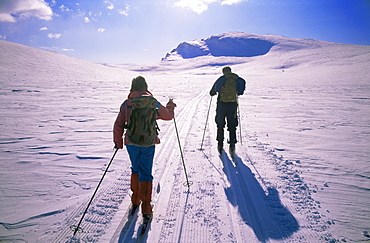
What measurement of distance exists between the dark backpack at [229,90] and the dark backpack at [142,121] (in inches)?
98.4

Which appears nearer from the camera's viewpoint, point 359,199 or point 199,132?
point 359,199

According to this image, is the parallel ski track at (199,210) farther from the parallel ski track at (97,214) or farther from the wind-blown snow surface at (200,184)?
the parallel ski track at (97,214)

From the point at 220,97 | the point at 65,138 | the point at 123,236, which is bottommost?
the point at 123,236

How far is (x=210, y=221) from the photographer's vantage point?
2.73m

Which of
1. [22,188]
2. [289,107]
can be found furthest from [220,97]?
[289,107]

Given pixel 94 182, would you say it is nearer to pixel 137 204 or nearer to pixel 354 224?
pixel 137 204

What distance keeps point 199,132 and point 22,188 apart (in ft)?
14.6

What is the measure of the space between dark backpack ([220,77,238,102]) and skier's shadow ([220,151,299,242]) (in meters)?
1.66

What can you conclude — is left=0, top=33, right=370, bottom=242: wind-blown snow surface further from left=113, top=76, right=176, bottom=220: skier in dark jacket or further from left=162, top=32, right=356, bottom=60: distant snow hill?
left=162, top=32, right=356, bottom=60: distant snow hill

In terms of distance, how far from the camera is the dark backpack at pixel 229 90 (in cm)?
462

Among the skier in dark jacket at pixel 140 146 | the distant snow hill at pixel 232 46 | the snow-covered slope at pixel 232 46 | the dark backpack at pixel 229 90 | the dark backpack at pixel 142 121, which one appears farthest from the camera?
the snow-covered slope at pixel 232 46

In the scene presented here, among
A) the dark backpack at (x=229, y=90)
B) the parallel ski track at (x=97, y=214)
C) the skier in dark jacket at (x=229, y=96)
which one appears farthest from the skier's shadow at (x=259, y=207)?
the parallel ski track at (x=97, y=214)

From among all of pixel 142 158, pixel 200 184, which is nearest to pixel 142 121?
pixel 142 158

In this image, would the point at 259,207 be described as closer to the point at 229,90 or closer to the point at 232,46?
the point at 229,90
